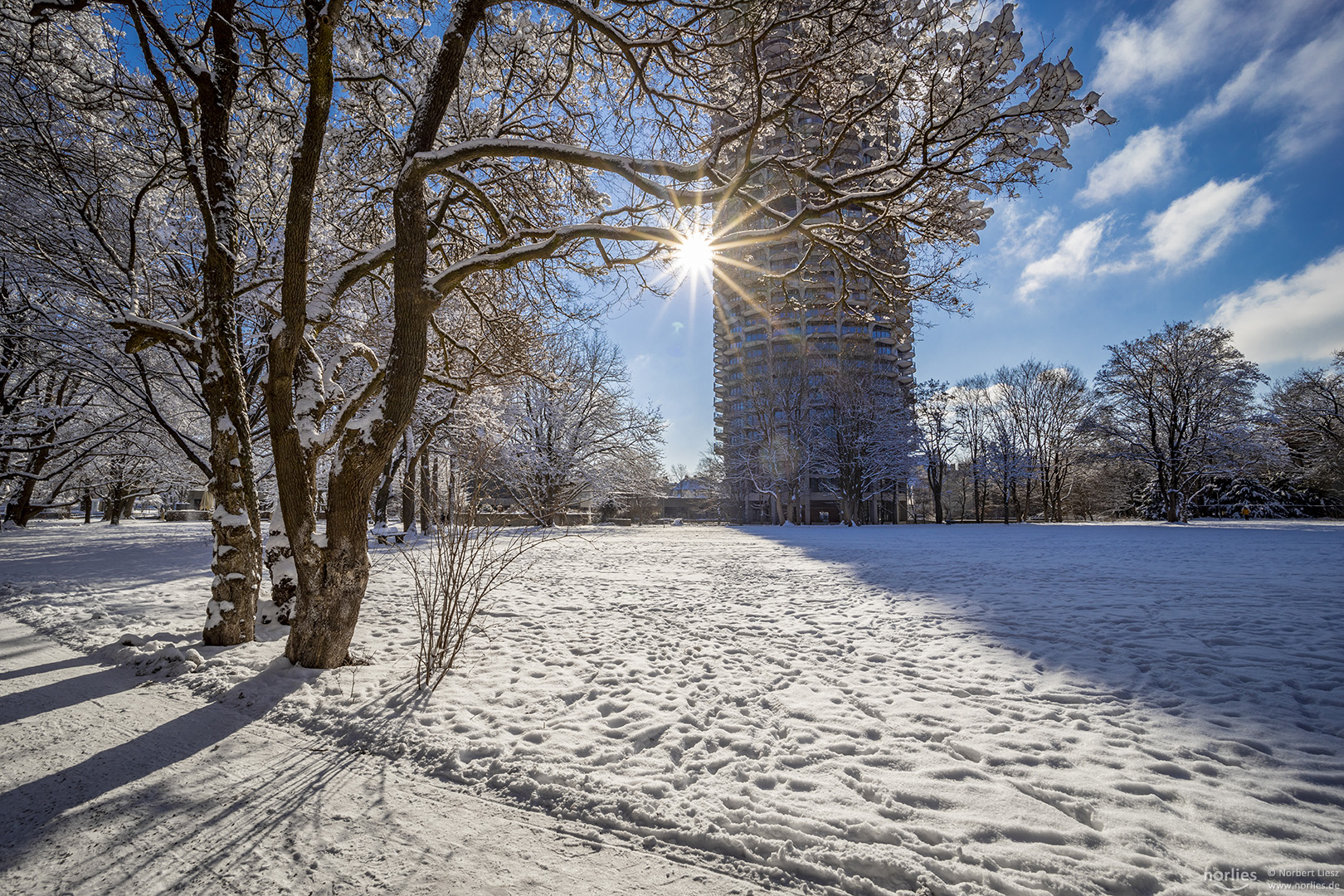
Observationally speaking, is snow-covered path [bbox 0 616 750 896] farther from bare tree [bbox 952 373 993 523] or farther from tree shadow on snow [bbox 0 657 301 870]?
bare tree [bbox 952 373 993 523]

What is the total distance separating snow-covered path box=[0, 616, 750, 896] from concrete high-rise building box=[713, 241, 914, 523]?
14.8 feet

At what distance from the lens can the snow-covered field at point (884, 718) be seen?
1.91 meters

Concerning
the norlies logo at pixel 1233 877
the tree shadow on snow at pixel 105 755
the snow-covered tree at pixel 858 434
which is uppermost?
the snow-covered tree at pixel 858 434

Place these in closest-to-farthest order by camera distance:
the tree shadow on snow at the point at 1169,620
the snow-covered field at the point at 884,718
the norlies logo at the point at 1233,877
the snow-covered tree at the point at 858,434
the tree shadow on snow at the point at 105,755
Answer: the norlies logo at the point at 1233,877 < the snow-covered field at the point at 884,718 < the tree shadow on snow at the point at 105,755 < the tree shadow on snow at the point at 1169,620 < the snow-covered tree at the point at 858,434

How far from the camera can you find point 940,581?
8.06m

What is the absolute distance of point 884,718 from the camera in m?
3.06

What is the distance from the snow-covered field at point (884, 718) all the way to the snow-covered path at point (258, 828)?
183mm

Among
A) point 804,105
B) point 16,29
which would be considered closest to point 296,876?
point 804,105

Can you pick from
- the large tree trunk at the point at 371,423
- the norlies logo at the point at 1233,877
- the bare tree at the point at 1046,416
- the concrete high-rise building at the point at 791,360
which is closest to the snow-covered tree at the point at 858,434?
the concrete high-rise building at the point at 791,360

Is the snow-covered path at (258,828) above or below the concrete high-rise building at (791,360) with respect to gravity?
below

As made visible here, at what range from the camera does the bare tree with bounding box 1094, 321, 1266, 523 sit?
23.2 meters

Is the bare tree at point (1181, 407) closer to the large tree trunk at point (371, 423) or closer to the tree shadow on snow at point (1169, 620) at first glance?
the tree shadow on snow at point (1169, 620)

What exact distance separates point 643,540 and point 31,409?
652 inches

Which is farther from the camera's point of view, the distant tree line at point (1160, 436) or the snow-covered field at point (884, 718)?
the distant tree line at point (1160, 436)
